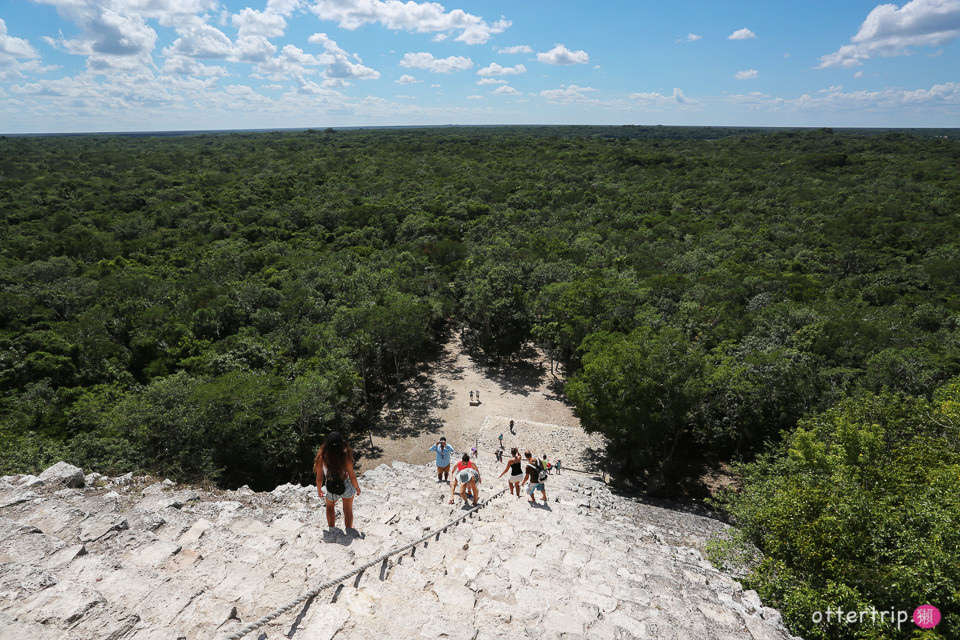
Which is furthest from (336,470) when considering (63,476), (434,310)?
(434,310)

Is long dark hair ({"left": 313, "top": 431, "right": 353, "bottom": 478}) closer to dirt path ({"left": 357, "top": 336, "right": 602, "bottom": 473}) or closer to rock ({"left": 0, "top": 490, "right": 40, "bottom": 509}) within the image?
rock ({"left": 0, "top": 490, "right": 40, "bottom": 509})

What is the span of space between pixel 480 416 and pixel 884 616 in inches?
745

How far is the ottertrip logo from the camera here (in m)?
6.19

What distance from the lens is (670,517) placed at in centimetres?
1451

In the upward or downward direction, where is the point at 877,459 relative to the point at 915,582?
downward

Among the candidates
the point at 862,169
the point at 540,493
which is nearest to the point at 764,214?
the point at 862,169

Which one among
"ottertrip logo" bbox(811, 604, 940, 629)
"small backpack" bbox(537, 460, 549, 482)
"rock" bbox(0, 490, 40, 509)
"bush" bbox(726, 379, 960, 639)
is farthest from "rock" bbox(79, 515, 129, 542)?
"ottertrip logo" bbox(811, 604, 940, 629)

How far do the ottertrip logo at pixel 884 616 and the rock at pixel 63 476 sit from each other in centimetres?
1423

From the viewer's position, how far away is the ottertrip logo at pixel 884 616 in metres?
6.19

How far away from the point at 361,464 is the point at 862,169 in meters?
109

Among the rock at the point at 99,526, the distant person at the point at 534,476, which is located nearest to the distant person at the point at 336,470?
the rock at the point at 99,526

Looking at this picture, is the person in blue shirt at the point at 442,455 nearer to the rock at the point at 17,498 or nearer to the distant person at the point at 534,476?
the distant person at the point at 534,476

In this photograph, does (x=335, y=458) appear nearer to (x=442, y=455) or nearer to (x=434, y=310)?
(x=442, y=455)

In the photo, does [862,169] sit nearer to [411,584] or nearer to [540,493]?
[540,493]
